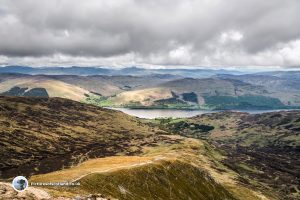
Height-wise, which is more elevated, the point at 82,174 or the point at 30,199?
the point at 30,199

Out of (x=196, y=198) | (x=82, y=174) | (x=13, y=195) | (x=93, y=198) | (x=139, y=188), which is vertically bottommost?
A: (x=196, y=198)

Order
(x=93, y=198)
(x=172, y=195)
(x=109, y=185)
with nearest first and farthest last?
(x=93, y=198), (x=109, y=185), (x=172, y=195)

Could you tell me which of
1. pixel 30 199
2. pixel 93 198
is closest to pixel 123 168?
pixel 93 198

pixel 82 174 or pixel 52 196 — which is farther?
pixel 82 174

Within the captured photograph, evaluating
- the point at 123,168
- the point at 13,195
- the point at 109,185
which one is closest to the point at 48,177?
the point at 109,185

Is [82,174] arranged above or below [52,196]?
below

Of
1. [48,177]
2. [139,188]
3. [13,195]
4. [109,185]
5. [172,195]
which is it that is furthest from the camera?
[172,195]

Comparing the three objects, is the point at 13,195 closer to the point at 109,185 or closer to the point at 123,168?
the point at 109,185

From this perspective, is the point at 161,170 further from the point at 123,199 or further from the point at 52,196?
the point at 52,196

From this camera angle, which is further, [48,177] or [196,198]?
[196,198]
